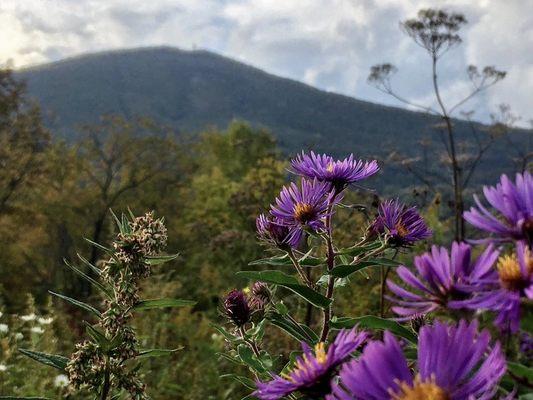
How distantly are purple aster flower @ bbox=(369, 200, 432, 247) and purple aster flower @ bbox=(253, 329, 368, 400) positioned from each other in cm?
55

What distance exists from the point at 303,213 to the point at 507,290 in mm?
624

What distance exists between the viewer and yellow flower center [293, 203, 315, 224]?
113 centimetres

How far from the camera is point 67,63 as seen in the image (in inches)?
6422

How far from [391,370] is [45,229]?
18.4m

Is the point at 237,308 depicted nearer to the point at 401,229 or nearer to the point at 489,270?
the point at 401,229

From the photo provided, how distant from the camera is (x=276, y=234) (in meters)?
1.21

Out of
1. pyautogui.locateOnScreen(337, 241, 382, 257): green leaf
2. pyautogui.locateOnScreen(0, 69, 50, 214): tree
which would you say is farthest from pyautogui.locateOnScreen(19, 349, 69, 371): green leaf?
pyautogui.locateOnScreen(0, 69, 50, 214): tree

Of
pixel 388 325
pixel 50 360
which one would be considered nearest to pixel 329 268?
pixel 388 325

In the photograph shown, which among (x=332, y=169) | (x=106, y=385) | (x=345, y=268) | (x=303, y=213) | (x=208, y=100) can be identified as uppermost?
(x=208, y=100)

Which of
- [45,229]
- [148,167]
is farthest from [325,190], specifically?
[148,167]

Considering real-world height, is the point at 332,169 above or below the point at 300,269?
above

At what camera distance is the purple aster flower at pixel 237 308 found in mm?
1144

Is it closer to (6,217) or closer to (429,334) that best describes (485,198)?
(429,334)

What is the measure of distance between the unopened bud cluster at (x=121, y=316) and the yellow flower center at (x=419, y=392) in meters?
0.65
